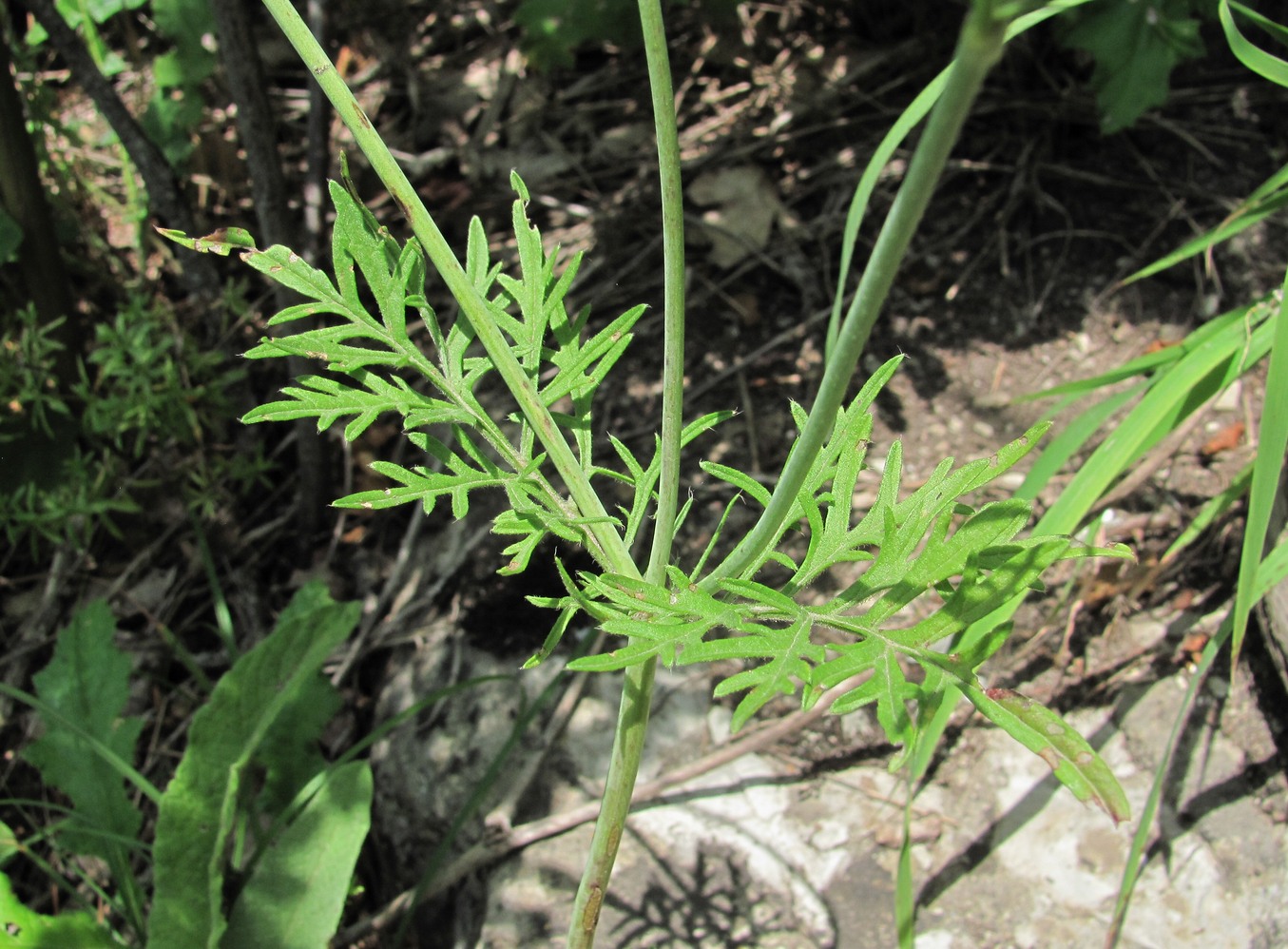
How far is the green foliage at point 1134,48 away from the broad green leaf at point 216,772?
2.11 m

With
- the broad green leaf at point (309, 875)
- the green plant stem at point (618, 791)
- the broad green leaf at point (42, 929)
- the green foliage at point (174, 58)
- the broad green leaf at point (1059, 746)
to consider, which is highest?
the green foliage at point (174, 58)

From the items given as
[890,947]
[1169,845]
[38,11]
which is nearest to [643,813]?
[890,947]

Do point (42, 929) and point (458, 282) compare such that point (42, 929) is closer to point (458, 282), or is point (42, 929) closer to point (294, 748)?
point (294, 748)

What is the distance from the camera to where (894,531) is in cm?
97

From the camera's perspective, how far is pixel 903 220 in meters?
0.59

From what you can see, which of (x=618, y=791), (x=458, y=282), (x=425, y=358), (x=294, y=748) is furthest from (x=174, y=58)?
(x=618, y=791)

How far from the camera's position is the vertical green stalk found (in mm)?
893

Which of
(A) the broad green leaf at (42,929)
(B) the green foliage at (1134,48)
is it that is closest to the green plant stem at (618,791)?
(A) the broad green leaf at (42,929)

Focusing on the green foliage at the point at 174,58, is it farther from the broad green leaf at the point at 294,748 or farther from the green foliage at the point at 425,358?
the green foliage at the point at 425,358

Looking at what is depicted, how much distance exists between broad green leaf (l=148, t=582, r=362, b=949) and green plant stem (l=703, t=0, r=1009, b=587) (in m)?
1.30

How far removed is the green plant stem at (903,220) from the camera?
0.51 m

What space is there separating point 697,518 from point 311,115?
1.33 meters

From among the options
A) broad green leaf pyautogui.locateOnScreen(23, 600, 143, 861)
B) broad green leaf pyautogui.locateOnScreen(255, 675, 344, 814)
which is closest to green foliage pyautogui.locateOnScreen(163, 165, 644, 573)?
broad green leaf pyautogui.locateOnScreen(255, 675, 344, 814)

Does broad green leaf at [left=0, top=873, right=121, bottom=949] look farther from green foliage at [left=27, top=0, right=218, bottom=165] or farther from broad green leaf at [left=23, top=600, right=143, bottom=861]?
green foliage at [left=27, top=0, right=218, bottom=165]
